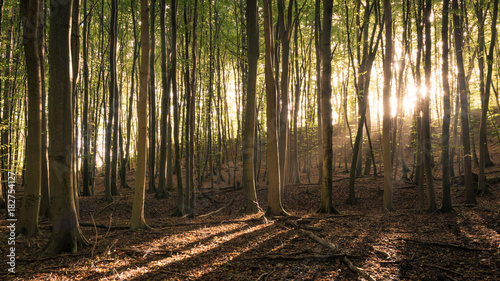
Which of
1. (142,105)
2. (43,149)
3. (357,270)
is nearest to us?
(357,270)

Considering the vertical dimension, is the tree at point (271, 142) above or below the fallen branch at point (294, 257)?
above

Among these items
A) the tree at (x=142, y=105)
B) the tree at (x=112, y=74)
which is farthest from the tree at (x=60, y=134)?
the tree at (x=112, y=74)

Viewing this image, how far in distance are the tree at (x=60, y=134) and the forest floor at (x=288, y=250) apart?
38 centimetres

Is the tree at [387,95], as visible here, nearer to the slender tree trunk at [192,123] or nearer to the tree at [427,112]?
the tree at [427,112]

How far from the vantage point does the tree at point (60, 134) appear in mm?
4867

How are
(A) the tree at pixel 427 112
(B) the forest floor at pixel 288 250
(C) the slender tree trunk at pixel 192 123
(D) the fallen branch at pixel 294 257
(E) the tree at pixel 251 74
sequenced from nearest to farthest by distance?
1. (B) the forest floor at pixel 288 250
2. (D) the fallen branch at pixel 294 257
3. (A) the tree at pixel 427 112
4. (C) the slender tree trunk at pixel 192 123
5. (E) the tree at pixel 251 74

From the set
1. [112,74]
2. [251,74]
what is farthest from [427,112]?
[112,74]

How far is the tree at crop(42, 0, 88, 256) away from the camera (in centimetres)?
487

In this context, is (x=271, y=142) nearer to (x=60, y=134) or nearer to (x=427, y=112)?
(x=427, y=112)

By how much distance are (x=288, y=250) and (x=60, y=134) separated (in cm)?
463

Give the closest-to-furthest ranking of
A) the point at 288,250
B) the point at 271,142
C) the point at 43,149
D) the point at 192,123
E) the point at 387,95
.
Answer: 1. the point at 288,250
2. the point at 43,149
3. the point at 271,142
4. the point at 387,95
5. the point at 192,123

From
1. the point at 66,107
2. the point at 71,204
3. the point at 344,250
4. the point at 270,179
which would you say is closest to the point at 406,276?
the point at 344,250

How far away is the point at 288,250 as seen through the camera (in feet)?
16.7

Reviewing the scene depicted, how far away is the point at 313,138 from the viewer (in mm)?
26203
